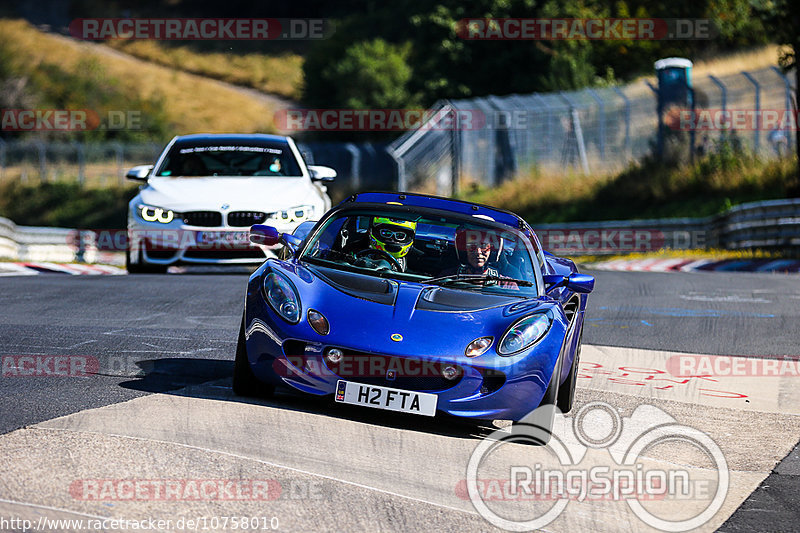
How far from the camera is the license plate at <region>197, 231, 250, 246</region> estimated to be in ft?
42.5

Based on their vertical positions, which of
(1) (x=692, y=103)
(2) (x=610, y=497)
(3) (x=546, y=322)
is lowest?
(2) (x=610, y=497)

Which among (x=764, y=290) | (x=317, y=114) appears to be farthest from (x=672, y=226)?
(x=317, y=114)

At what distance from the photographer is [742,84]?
1035 inches

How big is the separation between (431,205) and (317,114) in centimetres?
5142

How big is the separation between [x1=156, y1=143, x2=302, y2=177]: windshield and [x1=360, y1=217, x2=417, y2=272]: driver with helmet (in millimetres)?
6454

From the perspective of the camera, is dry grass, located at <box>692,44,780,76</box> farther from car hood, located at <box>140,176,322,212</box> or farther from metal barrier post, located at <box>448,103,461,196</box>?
car hood, located at <box>140,176,322,212</box>

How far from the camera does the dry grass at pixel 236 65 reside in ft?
250

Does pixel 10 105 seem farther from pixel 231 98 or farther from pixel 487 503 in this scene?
pixel 487 503

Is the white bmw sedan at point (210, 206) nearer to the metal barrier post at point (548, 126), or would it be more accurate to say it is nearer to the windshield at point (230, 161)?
the windshield at point (230, 161)

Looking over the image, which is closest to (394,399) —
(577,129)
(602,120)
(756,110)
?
(756,110)
